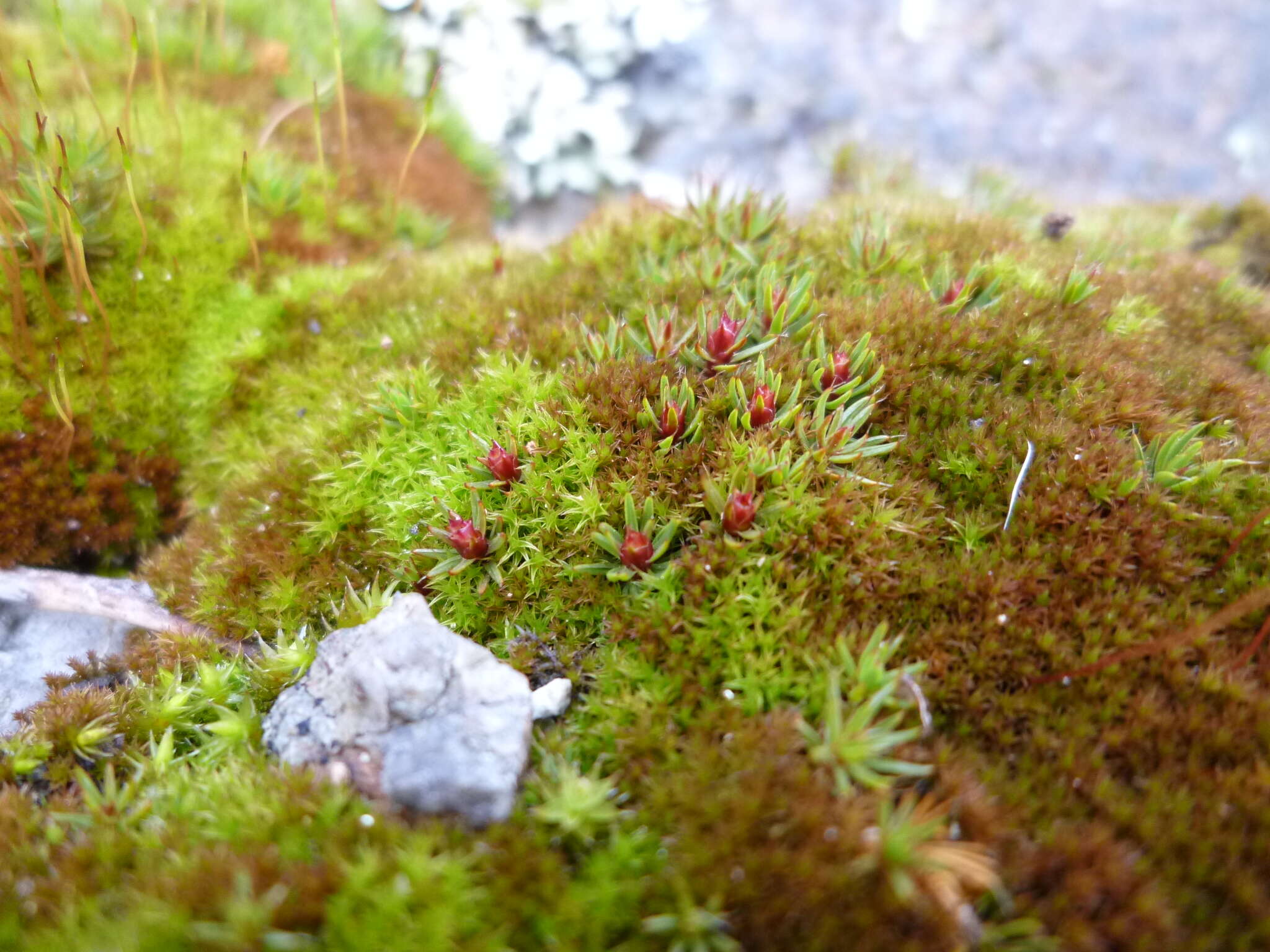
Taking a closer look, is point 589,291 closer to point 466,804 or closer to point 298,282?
point 298,282

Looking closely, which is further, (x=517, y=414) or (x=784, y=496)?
(x=517, y=414)

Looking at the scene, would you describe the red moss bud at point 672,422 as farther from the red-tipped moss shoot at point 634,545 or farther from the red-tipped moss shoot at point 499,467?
the red-tipped moss shoot at point 499,467

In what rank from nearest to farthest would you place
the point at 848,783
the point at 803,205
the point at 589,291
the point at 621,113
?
the point at 848,783, the point at 589,291, the point at 803,205, the point at 621,113

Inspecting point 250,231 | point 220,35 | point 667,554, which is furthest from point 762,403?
point 220,35

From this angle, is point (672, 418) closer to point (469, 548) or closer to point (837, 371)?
point (837, 371)

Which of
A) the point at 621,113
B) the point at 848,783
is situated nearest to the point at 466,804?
the point at 848,783

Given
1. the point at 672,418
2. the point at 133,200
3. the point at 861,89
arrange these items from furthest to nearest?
the point at 861,89 < the point at 133,200 < the point at 672,418
